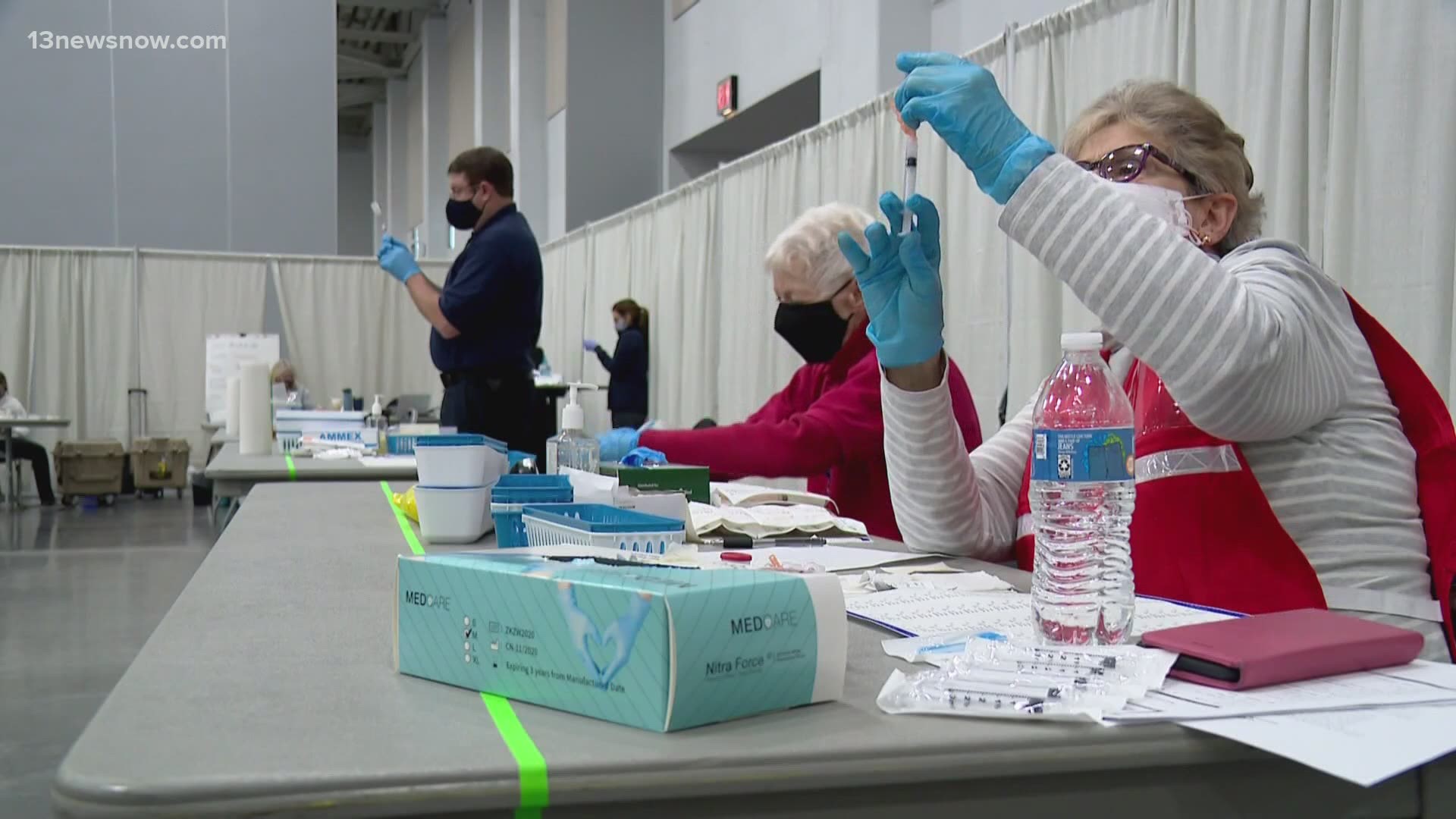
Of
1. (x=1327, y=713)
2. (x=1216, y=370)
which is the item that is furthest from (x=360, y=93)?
(x=1327, y=713)

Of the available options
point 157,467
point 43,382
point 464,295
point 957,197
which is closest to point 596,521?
point 464,295

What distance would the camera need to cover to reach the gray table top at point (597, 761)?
53 centimetres

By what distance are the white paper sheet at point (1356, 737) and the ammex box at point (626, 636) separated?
22 centimetres

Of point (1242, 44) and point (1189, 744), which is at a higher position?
point (1242, 44)

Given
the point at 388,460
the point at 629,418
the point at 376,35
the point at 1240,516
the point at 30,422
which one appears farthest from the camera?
the point at 376,35

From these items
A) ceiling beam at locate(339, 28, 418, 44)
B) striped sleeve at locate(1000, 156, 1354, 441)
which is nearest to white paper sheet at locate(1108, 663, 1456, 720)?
striped sleeve at locate(1000, 156, 1354, 441)

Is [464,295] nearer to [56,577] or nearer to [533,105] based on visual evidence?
[56,577]

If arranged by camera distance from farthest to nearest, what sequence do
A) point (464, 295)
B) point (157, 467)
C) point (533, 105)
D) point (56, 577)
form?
point (533, 105) < point (157, 467) < point (56, 577) < point (464, 295)

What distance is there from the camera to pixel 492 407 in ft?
11.1

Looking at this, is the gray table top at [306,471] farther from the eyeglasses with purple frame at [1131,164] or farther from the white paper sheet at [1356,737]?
the white paper sheet at [1356,737]

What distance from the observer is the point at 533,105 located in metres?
10.3

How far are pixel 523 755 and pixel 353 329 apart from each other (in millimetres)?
10293

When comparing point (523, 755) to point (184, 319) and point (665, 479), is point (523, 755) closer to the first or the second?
point (665, 479)

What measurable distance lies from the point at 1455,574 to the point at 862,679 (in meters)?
0.62
